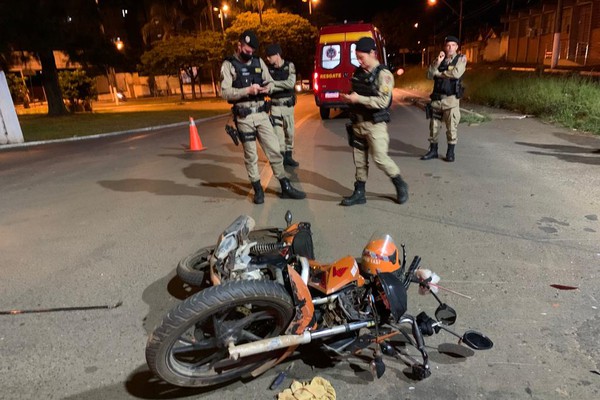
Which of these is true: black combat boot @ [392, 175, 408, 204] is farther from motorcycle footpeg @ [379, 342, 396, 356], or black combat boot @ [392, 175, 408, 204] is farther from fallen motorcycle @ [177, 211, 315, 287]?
motorcycle footpeg @ [379, 342, 396, 356]

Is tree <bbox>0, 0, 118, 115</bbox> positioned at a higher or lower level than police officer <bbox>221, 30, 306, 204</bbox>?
higher

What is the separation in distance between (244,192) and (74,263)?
101 inches

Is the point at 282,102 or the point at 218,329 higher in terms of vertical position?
the point at 282,102

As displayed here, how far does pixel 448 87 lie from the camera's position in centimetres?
691

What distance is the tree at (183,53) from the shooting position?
29266 mm

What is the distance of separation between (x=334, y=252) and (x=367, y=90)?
192 cm

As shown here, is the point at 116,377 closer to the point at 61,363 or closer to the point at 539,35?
the point at 61,363

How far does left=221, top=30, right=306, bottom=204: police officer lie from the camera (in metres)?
5.04

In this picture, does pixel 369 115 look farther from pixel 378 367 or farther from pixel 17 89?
pixel 17 89

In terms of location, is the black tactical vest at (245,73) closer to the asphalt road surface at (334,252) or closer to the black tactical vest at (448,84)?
the asphalt road surface at (334,252)

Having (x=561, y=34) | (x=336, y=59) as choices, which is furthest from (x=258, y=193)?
(x=561, y=34)

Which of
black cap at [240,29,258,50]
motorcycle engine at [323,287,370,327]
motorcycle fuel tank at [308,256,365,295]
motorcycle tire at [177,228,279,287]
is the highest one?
black cap at [240,29,258,50]

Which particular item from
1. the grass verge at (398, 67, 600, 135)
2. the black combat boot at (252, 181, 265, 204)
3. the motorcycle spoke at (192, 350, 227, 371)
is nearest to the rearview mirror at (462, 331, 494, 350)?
the motorcycle spoke at (192, 350, 227, 371)

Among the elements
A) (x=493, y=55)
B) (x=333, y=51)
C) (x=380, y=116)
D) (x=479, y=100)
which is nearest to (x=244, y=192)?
(x=380, y=116)
